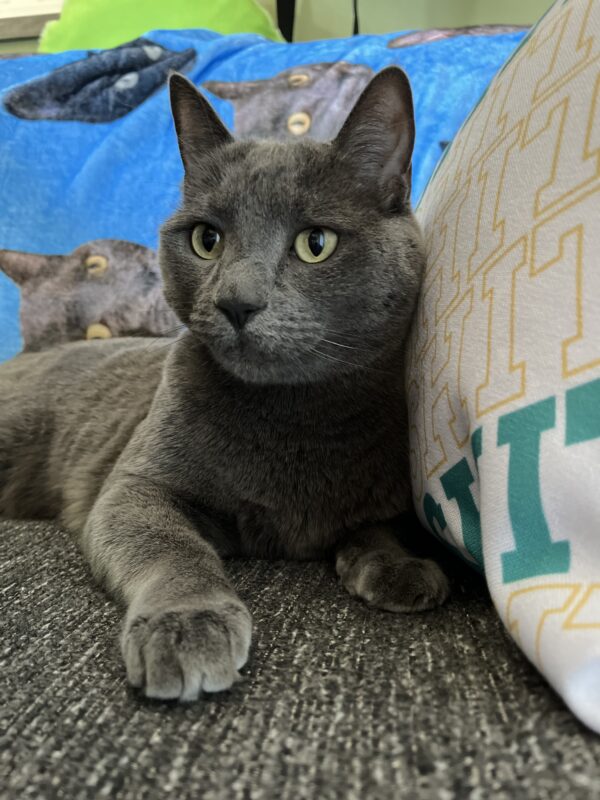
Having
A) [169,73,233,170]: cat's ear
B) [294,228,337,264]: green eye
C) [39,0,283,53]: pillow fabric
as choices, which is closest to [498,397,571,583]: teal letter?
[294,228,337,264]: green eye

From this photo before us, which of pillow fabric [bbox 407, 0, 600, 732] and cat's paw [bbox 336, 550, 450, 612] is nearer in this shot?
pillow fabric [bbox 407, 0, 600, 732]

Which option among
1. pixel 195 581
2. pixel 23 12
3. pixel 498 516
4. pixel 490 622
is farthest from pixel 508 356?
pixel 23 12

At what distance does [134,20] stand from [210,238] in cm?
164

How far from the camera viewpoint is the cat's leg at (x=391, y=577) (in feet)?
2.42

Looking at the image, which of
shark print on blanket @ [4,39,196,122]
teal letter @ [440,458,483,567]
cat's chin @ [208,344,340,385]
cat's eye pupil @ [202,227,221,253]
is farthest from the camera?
shark print on blanket @ [4,39,196,122]

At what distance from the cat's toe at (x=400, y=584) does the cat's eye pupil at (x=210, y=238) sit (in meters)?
0.46

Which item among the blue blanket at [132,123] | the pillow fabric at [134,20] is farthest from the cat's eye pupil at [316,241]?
the pillow fabric at [134,20]

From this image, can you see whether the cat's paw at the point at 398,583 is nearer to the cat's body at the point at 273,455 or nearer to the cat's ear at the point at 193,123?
the cat's body at the point at 273,455

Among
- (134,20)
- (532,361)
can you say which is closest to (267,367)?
(532,361)

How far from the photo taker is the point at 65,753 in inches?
19.2

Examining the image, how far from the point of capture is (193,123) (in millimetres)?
1000

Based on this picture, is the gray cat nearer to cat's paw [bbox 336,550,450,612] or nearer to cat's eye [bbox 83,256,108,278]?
cat's paw [bbox 336,550,450,612]

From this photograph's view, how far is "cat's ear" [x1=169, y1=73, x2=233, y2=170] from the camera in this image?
3.24 feet

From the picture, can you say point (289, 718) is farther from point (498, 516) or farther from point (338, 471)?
point (338, 471)
